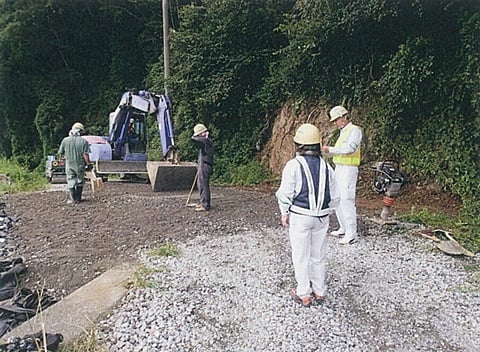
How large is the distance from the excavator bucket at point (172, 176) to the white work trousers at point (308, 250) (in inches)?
240

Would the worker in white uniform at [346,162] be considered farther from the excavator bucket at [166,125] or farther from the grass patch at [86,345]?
the excavator bucket at [166,125]

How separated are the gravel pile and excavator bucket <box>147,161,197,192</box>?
4480mm

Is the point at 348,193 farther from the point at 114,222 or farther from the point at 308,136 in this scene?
the point at 114,222

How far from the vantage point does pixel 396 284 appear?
4238 mm

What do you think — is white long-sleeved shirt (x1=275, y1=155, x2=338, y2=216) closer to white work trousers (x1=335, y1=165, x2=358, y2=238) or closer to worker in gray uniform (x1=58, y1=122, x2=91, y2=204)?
white work trousers (x1=335, y1=165, x2=358, y2=238)

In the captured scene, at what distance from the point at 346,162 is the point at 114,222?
3.74 meters

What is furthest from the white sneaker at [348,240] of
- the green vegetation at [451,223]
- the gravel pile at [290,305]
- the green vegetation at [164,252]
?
the green vegetation at [164,252]

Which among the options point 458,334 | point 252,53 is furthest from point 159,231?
point 252,53

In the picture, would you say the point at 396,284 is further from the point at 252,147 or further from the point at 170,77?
the point at 170,77

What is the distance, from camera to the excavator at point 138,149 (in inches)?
377

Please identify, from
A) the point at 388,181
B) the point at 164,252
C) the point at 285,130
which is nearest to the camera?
the point at 164,252

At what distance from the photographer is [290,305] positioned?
3711 millimetres

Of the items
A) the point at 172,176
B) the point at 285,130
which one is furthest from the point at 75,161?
the point at 285,130

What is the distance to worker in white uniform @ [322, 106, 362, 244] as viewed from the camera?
511 cm
